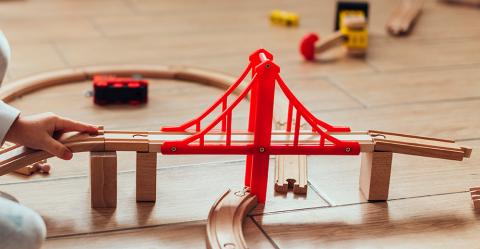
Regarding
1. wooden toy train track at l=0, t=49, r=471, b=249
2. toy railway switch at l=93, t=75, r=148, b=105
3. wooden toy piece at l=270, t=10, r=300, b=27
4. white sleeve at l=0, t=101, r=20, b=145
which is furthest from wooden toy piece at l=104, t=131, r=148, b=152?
wooden toy piece at l=270, t=10, r=300, b=27

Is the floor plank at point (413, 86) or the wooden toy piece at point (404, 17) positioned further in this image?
the wooden toy piece at point (404, 17)

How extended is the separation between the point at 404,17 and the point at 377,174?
1.03 m

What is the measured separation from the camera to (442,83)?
1.43m

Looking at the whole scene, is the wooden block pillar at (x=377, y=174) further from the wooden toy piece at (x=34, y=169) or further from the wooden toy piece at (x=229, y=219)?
the wooden toy piece at (x=34, y=169)

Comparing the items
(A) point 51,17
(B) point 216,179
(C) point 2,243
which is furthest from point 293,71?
(C) point 2,243

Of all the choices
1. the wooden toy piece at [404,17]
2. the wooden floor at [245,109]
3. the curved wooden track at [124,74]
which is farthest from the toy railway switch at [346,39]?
the curved wooden track at [124,74]

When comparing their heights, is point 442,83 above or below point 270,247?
above

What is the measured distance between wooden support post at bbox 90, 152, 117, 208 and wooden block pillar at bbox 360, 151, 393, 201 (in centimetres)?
31

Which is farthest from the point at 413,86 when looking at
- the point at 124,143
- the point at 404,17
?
the point at 124,143

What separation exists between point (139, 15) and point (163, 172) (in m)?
0.98

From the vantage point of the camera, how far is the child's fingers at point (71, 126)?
0.87m

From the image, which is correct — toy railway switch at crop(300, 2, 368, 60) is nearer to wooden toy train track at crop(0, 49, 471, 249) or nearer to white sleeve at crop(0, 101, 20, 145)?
wooden toy train track at crop(0, 49, 471, 249)

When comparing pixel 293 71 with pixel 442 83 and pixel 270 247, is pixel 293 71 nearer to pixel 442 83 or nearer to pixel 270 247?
pixel 442 83

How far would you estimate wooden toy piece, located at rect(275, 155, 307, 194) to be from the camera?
3.12 ft
